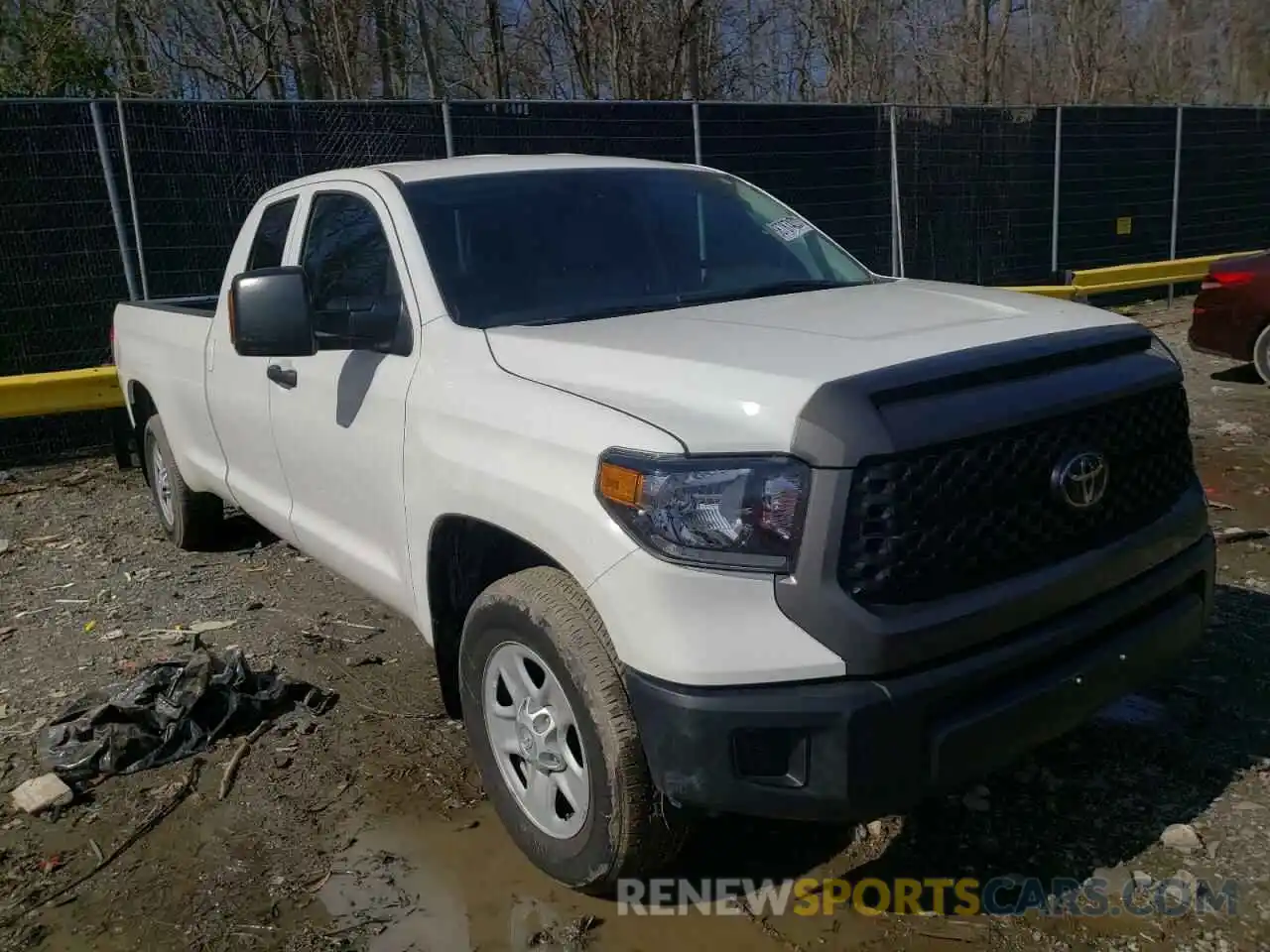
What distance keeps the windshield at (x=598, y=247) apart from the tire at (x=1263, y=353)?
230 inches

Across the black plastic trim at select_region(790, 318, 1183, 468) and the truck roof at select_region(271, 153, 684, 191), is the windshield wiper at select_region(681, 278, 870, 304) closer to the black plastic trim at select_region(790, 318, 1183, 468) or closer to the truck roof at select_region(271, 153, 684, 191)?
Answer: the truck roof at select_region(271, 153, 684, 191)

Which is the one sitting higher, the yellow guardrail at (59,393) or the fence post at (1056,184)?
the fence post at (1056,184)

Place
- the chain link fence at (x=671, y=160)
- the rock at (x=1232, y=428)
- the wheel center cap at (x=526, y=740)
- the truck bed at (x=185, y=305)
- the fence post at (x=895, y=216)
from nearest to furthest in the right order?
the wheel center cap at (x=526, y=740) < the truck bed at (x=185, y=305) < the rock at (x=1232, y=428) < the chain link fence at (x=671, y=160) < the fence post at (x=895, y=216)

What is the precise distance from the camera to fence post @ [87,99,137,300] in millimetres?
8336

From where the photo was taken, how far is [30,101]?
8141mm

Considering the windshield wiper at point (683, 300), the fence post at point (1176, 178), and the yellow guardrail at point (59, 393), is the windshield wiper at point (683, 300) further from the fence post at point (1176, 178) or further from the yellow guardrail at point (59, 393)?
the fence post at point (1176, 178)

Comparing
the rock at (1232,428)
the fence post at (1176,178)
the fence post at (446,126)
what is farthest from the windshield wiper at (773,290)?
the fence post at (1176,178)

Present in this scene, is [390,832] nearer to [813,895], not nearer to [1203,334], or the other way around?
[813,895]

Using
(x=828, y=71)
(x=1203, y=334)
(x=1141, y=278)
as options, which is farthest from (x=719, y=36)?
(x=1203, y=334)

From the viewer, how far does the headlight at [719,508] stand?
2.32m

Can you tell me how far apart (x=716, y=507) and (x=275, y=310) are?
5.73ft

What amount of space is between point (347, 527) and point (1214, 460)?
5.48 m

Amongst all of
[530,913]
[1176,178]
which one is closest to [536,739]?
[530,913]

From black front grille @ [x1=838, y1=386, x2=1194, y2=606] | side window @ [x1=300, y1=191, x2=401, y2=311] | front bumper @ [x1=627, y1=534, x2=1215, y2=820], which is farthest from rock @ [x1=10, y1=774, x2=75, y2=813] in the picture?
black front grille @ [x1=838, y1=386, x2=1194, y2=606]
